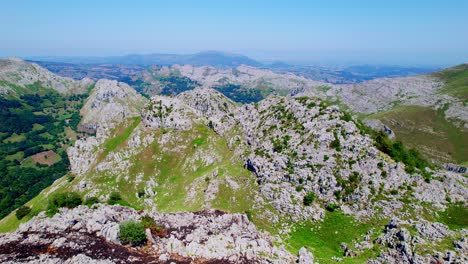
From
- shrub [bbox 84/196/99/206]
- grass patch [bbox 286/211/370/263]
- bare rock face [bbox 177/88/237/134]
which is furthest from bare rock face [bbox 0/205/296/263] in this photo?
bare rock face [bbox 177/88/237/134]

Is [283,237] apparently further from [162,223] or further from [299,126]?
[299,126]

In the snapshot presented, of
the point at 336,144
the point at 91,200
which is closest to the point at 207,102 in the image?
the point at 91,200

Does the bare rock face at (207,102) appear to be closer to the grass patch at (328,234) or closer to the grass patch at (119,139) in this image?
the grass patch at (119,139)

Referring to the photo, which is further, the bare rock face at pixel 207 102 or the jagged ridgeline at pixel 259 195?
the bare rock face at pixel 207 102

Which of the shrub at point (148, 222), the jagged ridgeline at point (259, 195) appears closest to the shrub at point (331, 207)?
the jagged ridgeline at point (259, 195)

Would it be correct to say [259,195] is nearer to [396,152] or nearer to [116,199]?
[396,152]
